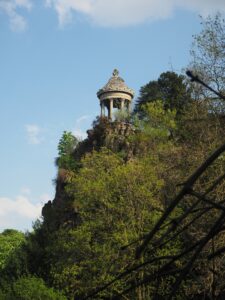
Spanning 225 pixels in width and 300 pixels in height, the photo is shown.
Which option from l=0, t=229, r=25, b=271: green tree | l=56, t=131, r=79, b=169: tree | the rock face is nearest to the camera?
the rock face

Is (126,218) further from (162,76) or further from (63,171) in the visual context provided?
(162,76)

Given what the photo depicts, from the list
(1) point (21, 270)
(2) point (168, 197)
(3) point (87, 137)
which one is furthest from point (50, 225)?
(2) point (168, 197)

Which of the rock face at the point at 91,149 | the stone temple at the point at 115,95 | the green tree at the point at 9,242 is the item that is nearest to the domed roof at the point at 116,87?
the stone temple at the point at 115,95

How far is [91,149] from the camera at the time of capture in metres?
38.4

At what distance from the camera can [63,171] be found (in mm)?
38500

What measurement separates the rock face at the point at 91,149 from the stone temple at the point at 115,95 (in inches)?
158

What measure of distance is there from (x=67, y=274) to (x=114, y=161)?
4.49 meters

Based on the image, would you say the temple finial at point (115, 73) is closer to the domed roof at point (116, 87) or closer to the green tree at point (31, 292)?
the domed roof at point (116, 87)

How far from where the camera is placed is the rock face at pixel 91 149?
33469 mm

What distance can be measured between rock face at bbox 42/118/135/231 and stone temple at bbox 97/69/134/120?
4.01 meters

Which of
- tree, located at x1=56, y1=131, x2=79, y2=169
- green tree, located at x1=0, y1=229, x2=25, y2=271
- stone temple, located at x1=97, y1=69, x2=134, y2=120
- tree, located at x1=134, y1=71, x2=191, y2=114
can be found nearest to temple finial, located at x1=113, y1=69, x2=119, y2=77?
stone temple, located at x1=97, y1=69, x2=134, y2=120

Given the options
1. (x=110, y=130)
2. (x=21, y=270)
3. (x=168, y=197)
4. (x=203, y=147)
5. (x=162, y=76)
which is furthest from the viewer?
(x=162, y=76)

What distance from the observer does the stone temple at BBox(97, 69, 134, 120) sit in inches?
1721

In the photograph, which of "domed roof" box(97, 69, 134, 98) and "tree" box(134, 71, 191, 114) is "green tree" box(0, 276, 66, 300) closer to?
"tree" box(134, 71, 191, 114)
